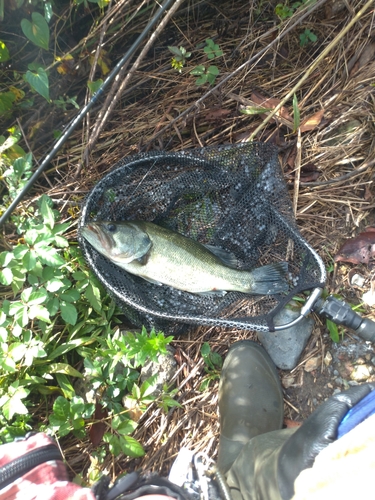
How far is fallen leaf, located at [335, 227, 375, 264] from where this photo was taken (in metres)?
2.95

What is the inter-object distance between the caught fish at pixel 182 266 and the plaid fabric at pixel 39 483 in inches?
47.7

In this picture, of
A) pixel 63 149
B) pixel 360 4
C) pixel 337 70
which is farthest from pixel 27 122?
pixel 360 4

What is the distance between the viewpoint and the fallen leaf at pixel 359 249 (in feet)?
9.68

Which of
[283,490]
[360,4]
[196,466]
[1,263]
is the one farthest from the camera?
[360,4]

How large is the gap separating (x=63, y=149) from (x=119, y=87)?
2.17 feet

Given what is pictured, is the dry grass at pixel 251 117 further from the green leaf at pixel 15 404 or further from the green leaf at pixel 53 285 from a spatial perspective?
the green leaf at pixel 15 404

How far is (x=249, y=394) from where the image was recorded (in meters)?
2.95

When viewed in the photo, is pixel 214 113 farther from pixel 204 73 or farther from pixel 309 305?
pixel 309 305

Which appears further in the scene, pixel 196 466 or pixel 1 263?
pixel 196 466

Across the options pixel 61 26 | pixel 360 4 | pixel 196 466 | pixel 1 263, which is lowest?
pixel 196 466

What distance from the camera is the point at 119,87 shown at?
3018 millimetres

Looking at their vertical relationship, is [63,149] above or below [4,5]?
below

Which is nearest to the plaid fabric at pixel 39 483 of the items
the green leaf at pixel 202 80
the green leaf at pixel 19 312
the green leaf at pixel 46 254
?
the green leaf at pixel 19 312

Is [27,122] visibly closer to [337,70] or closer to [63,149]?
[63,149]
